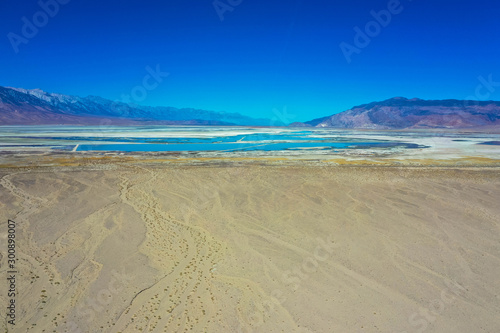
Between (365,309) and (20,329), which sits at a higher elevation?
(20,329)

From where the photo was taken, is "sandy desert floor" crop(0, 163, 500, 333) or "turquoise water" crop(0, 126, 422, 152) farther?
"turquoise water" crop(0, 126, 422, 152)

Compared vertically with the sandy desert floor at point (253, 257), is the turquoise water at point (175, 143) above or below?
above

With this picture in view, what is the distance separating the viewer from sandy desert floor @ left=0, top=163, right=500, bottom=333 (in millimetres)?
6848

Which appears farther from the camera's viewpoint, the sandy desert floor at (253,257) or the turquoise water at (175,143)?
the turquoise water at (175,143)

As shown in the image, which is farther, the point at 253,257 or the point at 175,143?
the point at 175,143

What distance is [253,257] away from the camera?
951 centimetres

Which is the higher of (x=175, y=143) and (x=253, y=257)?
(x=175, y=143)

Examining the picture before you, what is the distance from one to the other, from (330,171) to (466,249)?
12428 mm

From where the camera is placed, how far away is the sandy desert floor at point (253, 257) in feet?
22.5

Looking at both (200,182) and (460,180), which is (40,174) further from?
(460,180)

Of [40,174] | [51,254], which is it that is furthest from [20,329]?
[40,174]

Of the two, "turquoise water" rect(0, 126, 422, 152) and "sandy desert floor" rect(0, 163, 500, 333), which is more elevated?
"turquoise water" rect(0, 126, 422, 152)

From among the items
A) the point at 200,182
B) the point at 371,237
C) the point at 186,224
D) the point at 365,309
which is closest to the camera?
the point at 365,309

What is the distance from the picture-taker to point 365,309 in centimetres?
716
